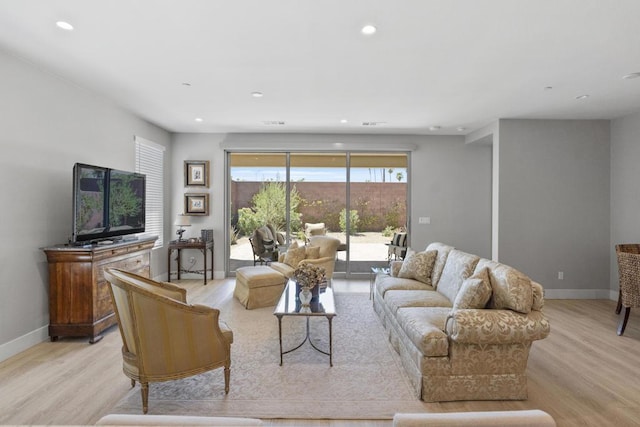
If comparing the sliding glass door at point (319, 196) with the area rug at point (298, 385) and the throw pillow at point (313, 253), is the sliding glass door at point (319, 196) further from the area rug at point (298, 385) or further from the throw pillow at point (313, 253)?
the area rug at point (298, 385)

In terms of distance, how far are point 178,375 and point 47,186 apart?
8.55 ft

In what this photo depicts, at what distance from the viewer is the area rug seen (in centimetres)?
235

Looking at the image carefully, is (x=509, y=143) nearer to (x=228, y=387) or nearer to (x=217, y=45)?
(x=217, y=45)

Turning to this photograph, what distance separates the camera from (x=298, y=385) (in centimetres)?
267

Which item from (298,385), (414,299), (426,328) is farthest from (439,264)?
(298,385)

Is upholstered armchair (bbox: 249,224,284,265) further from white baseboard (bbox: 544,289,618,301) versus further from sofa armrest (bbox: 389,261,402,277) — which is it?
white baseboard (bbox: 544,289,618,301)

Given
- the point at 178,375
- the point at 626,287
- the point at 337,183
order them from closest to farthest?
the point at 178,375 < the point at 626,287 < the point at 337,183

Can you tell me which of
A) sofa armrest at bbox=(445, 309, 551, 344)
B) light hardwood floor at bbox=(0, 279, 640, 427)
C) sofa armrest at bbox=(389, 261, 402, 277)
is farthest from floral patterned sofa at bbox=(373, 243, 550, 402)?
sofa armrest at bbox=(389, 261, 402, 277)

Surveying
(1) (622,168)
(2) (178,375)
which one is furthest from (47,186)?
(1) (622,168)

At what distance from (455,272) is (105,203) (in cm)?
389

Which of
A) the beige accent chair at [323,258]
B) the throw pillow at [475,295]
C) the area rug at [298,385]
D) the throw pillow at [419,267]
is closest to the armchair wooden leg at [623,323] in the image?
the throw pillow at [419,267]

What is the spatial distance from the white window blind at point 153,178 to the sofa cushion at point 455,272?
4576 millimetres

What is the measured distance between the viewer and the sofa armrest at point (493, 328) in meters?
2.37

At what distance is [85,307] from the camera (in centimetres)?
348
